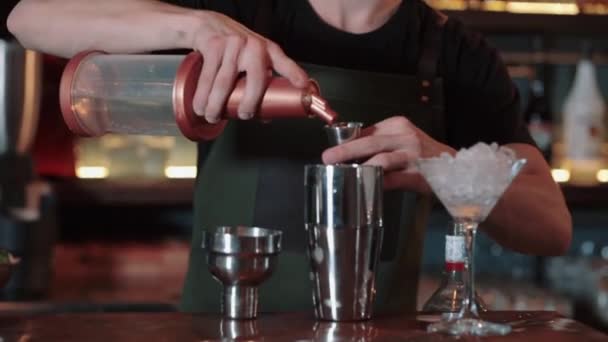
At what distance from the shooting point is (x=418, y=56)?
6.84 ft

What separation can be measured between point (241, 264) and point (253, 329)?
100 millimetres

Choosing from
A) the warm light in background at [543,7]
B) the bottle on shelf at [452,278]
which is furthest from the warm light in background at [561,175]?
the bottle on shelf at [452,278]

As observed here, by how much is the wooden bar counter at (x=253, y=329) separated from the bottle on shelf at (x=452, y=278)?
0.22 feet

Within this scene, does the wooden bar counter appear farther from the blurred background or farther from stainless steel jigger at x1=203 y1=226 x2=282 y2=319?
the blurred background

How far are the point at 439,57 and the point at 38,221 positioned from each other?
126 centimetres

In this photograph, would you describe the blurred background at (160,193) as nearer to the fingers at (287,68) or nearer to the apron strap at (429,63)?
the apron strap at (429,63)

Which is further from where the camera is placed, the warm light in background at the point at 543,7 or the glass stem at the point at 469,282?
the warm light in background at the point at 543,7

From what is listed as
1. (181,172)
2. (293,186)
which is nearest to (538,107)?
(181,172)

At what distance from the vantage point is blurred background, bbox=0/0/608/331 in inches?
112

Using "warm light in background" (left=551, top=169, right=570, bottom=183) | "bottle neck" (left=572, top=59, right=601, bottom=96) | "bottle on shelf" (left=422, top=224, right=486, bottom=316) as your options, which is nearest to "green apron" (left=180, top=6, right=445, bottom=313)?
"bottle on shelf" (left=422, top=224, right=486, bottom=316)

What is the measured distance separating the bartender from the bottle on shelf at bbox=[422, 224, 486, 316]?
0.30 metres

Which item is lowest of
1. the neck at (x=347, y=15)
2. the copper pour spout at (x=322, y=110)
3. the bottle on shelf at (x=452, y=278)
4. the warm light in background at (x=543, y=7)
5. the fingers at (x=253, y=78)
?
the bottle on shelf at (x=452, y=278)

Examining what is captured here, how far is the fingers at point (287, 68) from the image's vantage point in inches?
57.2

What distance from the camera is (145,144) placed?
312cm
